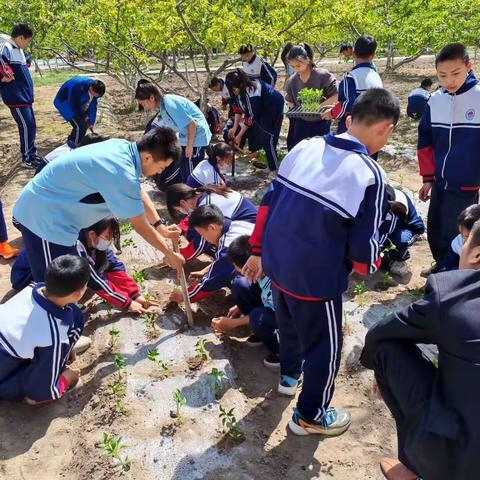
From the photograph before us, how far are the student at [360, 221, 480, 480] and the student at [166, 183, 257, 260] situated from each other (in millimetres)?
2379

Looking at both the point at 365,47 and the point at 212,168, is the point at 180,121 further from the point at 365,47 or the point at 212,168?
the point at 365,47

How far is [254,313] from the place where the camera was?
3.33m

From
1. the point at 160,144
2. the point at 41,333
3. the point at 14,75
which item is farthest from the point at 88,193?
the point at 14,75

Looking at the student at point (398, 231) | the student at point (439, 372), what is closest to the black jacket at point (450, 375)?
the student at point (439, 372)

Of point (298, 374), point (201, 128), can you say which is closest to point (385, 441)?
point (298, 374)

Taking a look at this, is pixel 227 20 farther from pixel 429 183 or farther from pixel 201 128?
pixel 429 183

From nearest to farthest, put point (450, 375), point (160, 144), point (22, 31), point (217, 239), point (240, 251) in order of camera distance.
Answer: point (450, 375)
point (160, 144)
point (240, 251)
point (217, 239)
point (22, 31)

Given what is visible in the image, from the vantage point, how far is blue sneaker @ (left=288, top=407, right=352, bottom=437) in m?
2.73

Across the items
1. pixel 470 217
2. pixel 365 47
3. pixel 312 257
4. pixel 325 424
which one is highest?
pixel 365 47

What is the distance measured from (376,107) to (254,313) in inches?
65.3

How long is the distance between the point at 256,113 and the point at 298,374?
5.02m

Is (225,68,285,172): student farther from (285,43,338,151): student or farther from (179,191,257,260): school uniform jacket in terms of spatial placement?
(179,191,257,260): school uniform jacket

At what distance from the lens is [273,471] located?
8.50 feet

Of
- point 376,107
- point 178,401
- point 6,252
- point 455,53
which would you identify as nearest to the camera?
point 376,107
